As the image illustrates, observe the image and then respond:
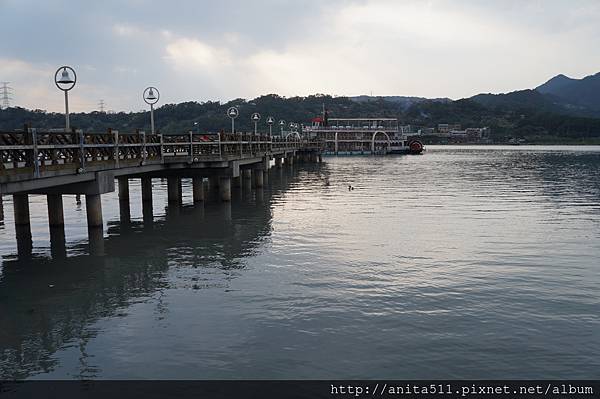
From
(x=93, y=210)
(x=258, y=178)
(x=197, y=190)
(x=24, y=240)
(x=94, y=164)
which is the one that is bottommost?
(x=24, y=240)

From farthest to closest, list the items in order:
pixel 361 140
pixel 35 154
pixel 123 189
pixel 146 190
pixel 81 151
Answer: pixel 361 140 < pixel 123 189 < pixel 146 190 < pixel 81 151 < pixel 35 154

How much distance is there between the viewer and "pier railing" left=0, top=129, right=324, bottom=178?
16.8m

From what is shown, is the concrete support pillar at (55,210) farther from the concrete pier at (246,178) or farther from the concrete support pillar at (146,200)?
the concrete pier at (246,178)

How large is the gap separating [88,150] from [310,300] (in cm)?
1314

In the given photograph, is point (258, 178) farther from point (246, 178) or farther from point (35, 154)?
point (35, 154)

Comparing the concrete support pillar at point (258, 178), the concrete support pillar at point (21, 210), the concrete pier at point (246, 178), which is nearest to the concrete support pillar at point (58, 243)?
the concrete support pillar at point (21, 210)

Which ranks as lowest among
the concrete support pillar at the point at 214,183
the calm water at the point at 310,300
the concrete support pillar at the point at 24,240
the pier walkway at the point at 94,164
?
the calm water at the point at 310,300

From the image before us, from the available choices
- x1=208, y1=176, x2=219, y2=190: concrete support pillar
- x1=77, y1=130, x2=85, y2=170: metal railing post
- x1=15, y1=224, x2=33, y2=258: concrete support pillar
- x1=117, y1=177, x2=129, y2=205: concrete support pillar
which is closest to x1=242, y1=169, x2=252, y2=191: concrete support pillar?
x1=208, y1=176, x2=219, y2=190: concrete support pillar

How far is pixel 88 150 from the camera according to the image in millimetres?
21984

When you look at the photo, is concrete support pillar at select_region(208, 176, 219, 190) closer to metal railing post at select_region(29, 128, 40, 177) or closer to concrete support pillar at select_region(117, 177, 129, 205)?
concrete support pillar at select_region(117, 177, 129, 205)

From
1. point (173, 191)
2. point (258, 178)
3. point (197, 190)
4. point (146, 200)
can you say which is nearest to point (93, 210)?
point (146, 200)

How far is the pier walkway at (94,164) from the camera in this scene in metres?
16.9
